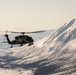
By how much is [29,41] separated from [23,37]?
11.1ft

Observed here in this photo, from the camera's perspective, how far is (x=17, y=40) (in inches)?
4301

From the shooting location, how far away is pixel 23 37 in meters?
109

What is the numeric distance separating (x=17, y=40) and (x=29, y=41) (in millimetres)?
5698

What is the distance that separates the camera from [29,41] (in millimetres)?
108938

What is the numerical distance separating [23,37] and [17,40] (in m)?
3.19
